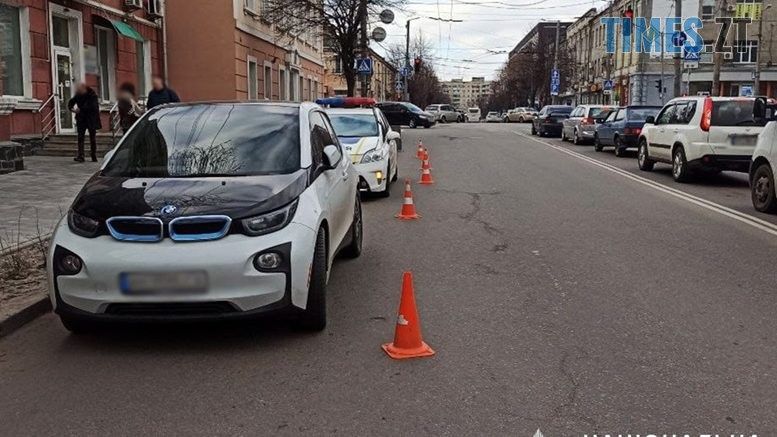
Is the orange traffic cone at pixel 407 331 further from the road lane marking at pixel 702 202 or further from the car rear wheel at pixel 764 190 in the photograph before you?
the car rear wheel at pixel 764 190

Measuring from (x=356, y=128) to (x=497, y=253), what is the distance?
5506 millimetres

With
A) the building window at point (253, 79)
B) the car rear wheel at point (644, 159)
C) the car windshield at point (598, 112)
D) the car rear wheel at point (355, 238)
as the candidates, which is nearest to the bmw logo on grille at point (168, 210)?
the car rear wheel at point (355, 238)

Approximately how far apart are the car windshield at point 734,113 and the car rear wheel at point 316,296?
1109 centimetres

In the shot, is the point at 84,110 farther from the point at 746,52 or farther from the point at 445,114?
the point at 746,52

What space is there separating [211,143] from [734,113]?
1131cm

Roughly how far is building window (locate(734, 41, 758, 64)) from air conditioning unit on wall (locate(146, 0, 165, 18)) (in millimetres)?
45350

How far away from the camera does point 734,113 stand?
13.8m

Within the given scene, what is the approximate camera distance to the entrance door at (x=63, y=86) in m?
18.2

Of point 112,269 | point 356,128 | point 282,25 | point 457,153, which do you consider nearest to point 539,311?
point 112,269

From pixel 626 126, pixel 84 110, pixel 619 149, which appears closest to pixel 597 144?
pixel 619 149

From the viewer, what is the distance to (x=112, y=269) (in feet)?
14.7

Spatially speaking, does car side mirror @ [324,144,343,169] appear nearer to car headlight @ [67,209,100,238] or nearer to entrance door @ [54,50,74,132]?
car headlight @ [67,209,100,238]

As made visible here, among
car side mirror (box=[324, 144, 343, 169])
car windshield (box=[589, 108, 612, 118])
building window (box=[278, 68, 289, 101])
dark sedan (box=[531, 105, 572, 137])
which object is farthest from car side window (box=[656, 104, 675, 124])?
building window (box=[278, 68, 289, 101])

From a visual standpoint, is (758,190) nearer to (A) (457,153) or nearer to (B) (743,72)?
(A) (457,153)
